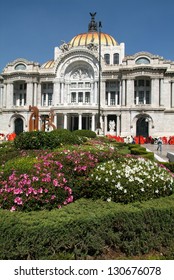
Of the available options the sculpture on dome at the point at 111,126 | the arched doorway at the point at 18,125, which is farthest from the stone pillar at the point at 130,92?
the arched doorway at the point at 18,125

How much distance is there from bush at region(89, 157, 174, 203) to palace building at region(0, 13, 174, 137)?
43887mm

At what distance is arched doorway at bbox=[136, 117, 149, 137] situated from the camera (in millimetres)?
54388

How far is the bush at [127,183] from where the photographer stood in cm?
704

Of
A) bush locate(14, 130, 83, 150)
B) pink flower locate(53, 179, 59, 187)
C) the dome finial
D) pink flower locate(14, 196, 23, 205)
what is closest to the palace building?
the dome finial

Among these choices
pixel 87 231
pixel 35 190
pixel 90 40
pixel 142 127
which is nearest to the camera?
pixel 87 231

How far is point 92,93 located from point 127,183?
5198 centimetres

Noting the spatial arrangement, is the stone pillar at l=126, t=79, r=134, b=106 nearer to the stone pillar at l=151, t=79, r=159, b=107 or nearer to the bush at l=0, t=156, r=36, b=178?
the stone pillar at l=151, t=79, r=159, b=107

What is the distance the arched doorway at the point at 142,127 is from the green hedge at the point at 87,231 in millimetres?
48656

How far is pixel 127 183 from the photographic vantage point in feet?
23.5

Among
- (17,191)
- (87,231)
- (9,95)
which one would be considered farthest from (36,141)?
(9,95)

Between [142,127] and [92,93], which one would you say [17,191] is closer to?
[142,127]

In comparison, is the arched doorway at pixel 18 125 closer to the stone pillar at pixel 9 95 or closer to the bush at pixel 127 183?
the stone pillar at pixel 9 95

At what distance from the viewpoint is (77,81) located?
59.5 metres
